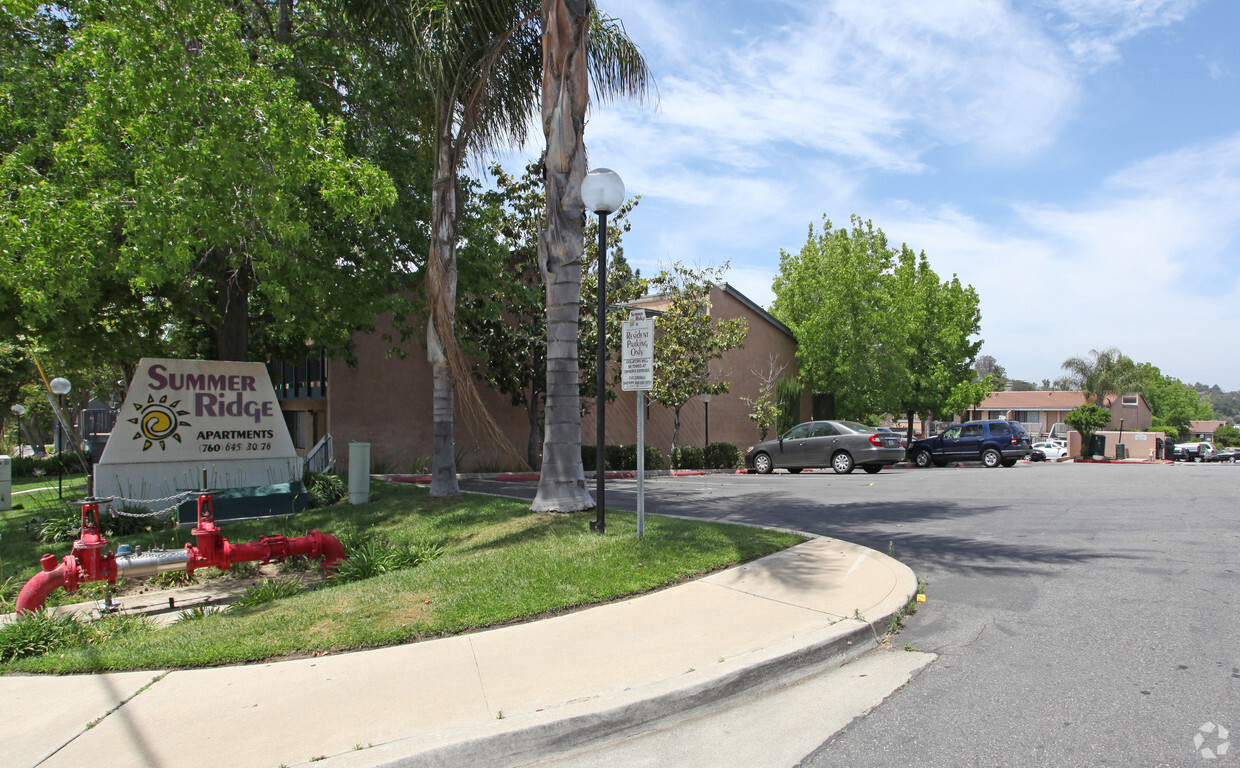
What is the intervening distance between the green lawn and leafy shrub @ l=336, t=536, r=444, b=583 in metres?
0.17

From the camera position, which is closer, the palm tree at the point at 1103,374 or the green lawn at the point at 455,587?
the green lawn at the point at 455,587

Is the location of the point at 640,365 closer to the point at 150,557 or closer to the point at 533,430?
the point at 150,557

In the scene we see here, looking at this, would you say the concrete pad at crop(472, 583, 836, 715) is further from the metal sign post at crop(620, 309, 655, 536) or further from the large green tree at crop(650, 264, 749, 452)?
the large green tree at crop(650, 264, 749, 452)

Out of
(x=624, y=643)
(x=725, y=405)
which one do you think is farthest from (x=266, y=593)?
(x=725, y=405)

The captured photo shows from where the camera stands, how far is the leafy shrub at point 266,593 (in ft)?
22.3

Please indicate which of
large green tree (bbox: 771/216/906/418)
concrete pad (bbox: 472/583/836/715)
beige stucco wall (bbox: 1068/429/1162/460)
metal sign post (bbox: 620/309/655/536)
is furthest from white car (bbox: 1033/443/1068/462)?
concrete pad (bbox: 472/583/836/715)

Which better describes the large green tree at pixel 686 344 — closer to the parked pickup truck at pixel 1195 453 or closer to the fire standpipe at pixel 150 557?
the fire standpipe at pixel 150 557

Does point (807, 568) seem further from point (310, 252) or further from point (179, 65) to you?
point (179, 65)

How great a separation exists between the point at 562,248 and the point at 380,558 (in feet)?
13.6

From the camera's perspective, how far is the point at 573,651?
501 cm

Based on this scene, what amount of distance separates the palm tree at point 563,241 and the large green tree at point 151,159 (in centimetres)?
270

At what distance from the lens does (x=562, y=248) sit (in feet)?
31.0

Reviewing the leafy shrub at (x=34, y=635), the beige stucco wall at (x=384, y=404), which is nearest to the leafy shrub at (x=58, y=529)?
the beige stucco wall at (x=384, y=404)

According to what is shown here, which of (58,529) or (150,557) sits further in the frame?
(58,529)
